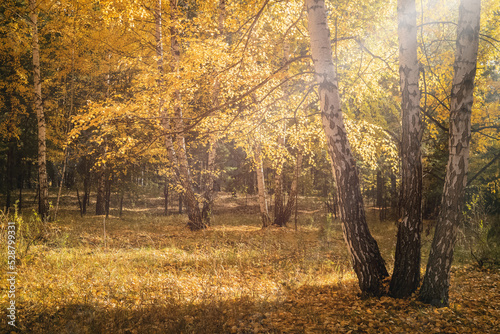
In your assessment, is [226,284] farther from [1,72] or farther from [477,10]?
[1,72]

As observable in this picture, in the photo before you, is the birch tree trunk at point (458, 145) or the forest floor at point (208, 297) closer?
the forest floor at point (208, 297)

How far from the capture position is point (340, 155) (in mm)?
3596

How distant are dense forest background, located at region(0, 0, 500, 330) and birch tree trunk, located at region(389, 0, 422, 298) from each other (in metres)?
0.06

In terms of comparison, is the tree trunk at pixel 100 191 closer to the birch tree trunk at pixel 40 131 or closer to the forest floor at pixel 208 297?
the birch tree trunk at pixel 40 131

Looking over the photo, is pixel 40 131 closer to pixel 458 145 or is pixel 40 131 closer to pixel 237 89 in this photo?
pixel 237 89

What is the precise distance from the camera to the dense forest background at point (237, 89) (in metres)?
5.12

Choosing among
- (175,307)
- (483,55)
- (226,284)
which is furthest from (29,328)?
(483,55)

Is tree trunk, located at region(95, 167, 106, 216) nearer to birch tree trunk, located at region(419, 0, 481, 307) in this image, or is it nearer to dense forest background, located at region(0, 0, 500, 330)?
dense forest background, located at region(0, 0, 500, 330)

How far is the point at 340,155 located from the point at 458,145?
129 centimetres

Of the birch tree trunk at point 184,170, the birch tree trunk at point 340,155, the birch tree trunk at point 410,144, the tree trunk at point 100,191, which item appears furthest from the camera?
the tree trunk at point 100,191

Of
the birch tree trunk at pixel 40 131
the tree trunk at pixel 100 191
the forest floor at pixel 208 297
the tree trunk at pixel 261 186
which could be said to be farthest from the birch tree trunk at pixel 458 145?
the tree trunk at pixel 100 191

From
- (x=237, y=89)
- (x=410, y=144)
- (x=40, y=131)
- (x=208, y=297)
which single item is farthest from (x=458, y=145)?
(x=40, y=131)

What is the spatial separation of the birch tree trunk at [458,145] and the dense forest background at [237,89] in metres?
0.16

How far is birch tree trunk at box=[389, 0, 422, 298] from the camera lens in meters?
3.41
